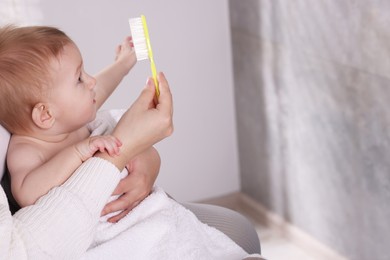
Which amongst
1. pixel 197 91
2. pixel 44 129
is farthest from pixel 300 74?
pixel 44 129

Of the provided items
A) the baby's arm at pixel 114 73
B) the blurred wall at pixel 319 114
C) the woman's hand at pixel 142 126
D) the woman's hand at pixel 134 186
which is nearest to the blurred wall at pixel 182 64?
the blurred wall at pixel 319 114

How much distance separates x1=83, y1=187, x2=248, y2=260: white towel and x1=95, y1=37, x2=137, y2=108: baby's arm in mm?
316

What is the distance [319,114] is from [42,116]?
1.40 metres

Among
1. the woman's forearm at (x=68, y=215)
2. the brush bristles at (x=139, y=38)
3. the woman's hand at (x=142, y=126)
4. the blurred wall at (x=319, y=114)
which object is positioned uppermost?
the brush bristles at (x=139, y=38)

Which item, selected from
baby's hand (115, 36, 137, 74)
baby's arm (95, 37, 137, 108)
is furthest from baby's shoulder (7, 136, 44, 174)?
baby's hand (115, 36, 137, 74)

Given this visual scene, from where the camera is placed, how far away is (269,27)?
9.30ft

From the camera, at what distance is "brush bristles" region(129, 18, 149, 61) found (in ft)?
4.82

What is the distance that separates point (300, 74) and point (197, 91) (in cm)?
56

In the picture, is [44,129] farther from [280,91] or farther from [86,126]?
[280,91]

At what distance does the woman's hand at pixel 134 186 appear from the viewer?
1.54m

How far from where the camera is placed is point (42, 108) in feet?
4.76

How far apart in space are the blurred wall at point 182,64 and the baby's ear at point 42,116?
139 centimetres

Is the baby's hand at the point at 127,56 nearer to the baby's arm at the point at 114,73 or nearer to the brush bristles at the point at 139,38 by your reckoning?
the baby's arm at the point at 114,73

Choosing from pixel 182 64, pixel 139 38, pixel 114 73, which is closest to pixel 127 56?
pixel 114 73
